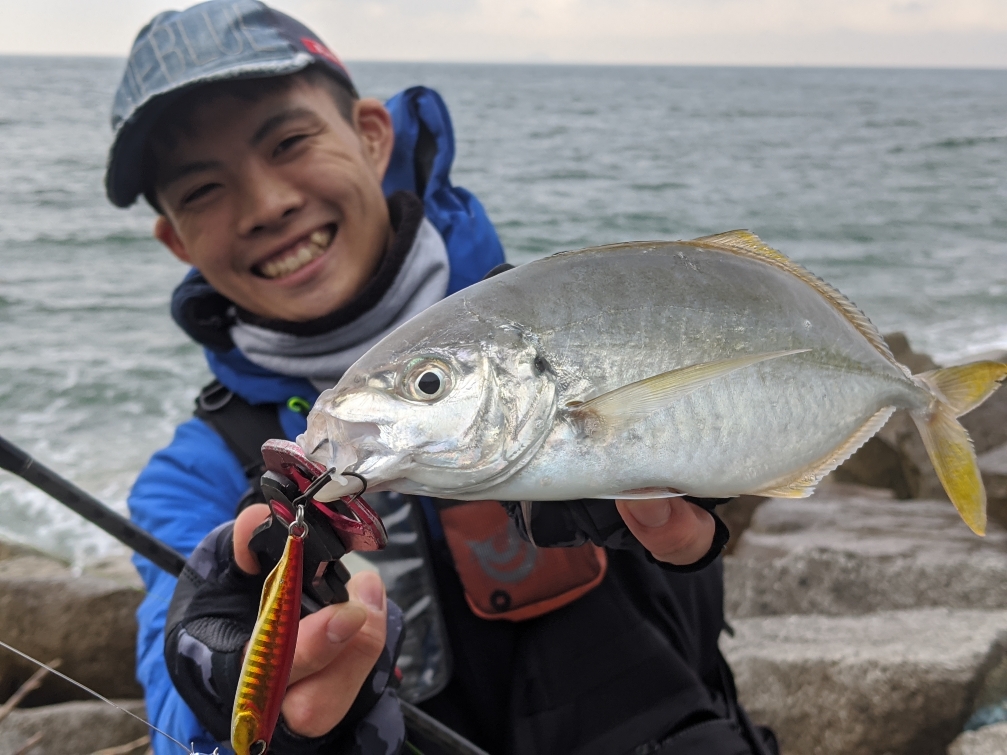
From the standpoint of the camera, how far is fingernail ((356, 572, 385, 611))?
1.50m

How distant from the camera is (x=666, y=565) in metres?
1.75

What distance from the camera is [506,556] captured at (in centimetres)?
215

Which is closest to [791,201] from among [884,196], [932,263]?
[884,196]

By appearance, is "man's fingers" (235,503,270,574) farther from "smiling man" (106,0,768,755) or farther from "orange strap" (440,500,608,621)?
"orange strap" (440,500,608,621)

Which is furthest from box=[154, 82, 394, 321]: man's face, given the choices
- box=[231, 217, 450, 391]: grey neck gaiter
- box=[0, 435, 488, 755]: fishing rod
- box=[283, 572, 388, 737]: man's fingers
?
box=[283, 572, 388, 737]: man's fingers

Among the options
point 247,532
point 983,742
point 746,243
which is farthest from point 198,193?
point 983,742

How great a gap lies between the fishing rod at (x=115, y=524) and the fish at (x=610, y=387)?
1.09m

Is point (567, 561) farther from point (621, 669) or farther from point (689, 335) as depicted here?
point (689, 335)

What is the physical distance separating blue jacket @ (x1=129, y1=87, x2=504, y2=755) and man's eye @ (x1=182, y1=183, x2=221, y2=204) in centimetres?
43

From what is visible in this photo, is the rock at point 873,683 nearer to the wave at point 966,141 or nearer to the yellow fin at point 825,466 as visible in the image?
the yellow fin at point 825,466

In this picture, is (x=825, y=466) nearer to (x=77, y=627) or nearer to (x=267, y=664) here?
(x=267, y=664)

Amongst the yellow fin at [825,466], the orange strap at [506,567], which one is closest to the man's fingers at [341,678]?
the orange strap at [506,567]

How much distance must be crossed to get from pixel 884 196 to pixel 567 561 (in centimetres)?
2056

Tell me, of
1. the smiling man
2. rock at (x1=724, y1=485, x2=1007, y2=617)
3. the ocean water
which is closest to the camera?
the smiling man
